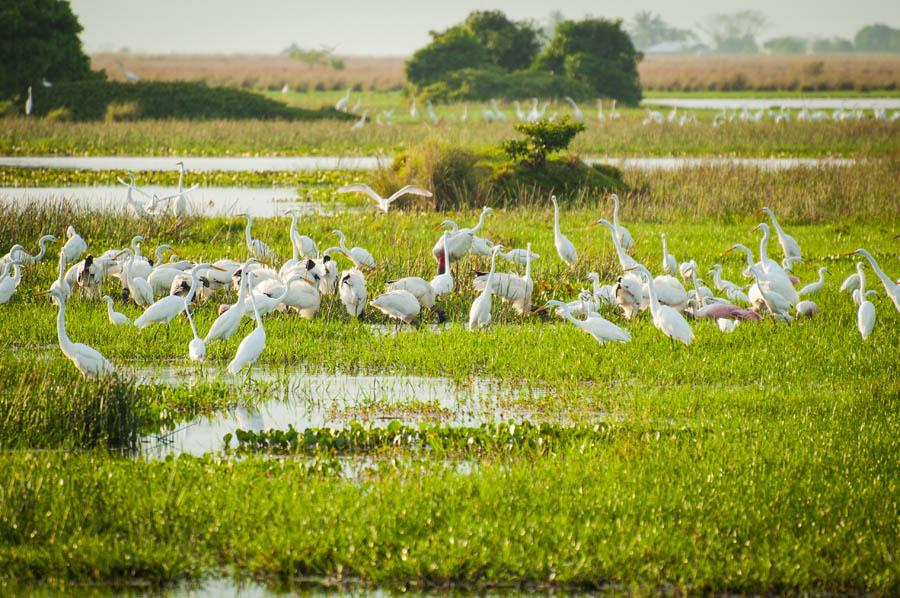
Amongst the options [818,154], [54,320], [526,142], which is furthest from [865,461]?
[818,154]

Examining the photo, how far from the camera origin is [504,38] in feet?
211

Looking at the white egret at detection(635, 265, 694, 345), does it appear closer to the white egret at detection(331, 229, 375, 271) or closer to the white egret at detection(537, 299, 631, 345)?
the white egret at detection(537, 299, 631, 345)

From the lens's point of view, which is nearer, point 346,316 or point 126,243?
point 346,316

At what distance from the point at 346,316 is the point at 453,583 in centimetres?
730

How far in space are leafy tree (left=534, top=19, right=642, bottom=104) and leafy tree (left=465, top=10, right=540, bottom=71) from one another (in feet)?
6.80

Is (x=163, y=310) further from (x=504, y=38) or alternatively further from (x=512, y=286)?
(x=504, y=38)

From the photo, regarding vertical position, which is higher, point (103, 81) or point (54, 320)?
point (103, 81)

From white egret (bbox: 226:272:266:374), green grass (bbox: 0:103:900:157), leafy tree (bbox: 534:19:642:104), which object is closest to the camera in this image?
white egret (bbox: 226:272:266:374)

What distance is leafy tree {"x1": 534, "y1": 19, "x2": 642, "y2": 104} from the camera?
198 feet

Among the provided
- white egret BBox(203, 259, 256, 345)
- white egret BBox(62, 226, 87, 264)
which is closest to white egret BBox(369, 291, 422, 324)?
white egret BBox(203, 259, 256, 345)

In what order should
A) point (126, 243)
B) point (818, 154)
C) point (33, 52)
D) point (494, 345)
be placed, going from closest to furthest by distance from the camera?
point (494, 345) → point (126, 243) → point (818, 154) → point (33, 52)

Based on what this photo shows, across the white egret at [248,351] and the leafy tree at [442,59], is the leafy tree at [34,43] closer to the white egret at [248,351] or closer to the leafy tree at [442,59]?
the leafy tree at [442,59]

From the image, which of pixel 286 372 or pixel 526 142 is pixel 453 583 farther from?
pixel 526 142

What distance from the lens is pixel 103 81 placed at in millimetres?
47156
